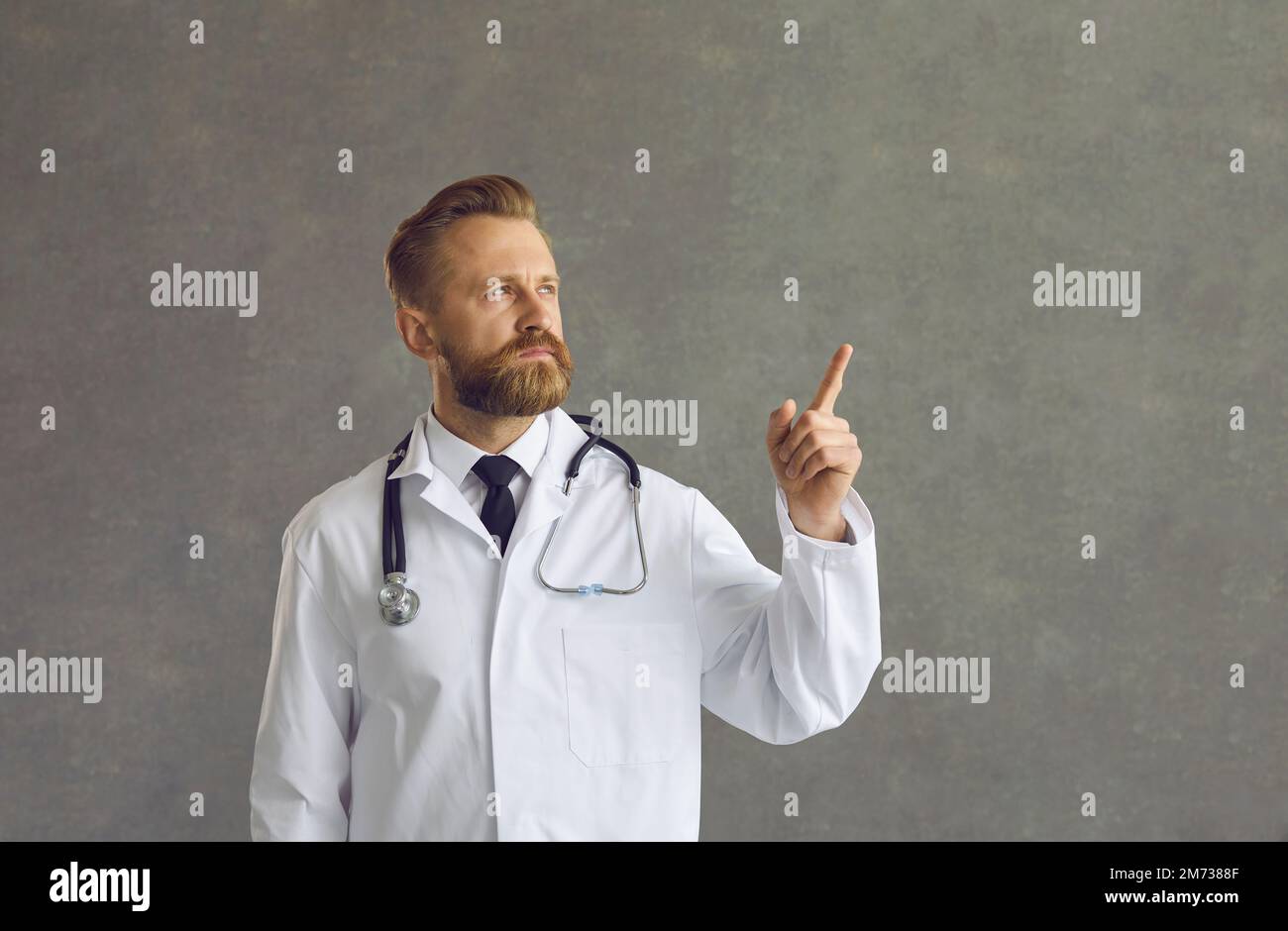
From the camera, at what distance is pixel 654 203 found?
2.68m

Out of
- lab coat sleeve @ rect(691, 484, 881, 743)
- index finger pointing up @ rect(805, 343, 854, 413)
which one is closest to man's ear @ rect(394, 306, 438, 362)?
lab coat sleeve @ rect(691, 484, 881, 743)

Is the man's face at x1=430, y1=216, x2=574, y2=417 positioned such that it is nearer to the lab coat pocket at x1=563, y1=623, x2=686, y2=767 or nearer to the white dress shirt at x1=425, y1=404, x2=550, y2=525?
the white dress shirt at x1=425, y1=404, x2=550, y2=525

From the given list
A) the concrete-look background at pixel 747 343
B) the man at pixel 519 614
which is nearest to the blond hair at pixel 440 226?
the man at pixel 519 614

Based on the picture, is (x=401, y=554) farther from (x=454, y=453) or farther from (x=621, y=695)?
(x=621, y=695)

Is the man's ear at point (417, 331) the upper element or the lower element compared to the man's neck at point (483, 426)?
upper

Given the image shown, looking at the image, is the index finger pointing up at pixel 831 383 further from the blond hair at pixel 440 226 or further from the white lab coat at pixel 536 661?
the blond hair at pixel 440 226

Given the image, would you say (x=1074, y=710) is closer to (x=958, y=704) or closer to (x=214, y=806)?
(x=958, y=704)

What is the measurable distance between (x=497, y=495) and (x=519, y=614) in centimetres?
18

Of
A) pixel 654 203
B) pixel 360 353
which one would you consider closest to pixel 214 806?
pixel 360 353

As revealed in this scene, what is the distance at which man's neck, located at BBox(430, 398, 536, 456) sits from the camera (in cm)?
151

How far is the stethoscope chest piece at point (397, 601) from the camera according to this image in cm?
139

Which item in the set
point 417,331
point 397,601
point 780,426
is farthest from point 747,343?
point 397,601

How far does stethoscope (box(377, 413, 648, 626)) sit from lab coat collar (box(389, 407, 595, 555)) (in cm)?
2

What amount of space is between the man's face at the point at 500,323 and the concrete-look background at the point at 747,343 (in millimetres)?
1164
